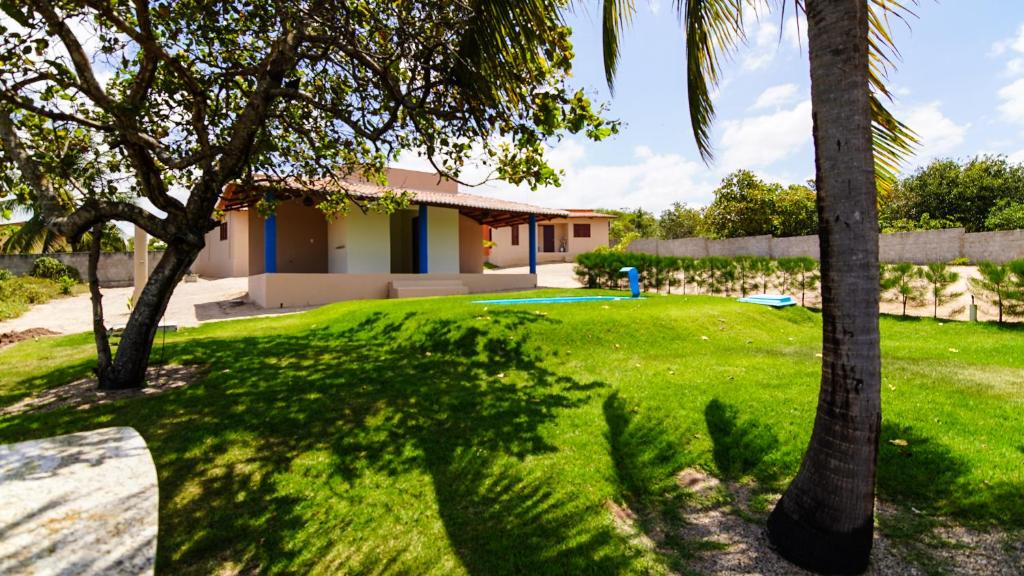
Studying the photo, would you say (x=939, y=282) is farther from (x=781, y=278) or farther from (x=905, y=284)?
(x=781, y=278)

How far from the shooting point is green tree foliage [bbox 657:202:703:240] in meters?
46.0

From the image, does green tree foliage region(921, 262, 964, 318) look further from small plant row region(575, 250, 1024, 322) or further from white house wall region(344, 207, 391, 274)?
white house wall region(344, 207, 391, 274)

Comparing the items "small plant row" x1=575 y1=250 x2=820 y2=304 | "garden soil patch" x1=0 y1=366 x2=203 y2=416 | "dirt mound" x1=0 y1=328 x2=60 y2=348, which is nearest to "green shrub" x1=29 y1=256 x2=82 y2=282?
"dirt mound" x1=0 y1=328 x2=60 y2=348

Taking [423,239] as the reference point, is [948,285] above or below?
below

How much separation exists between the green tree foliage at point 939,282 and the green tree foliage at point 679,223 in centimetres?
3313

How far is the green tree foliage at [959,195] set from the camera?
88.6ft

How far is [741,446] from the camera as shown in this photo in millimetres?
3936

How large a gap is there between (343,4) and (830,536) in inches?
288

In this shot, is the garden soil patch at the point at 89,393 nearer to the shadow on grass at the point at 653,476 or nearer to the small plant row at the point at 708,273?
the shadow on grass at the point at 653,476

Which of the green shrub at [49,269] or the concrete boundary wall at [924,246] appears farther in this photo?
the green shrub at [49,269]

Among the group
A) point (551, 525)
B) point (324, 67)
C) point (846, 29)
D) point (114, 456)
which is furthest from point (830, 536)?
point (324, 67)

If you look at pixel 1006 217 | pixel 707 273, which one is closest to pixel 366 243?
pixel 707 273

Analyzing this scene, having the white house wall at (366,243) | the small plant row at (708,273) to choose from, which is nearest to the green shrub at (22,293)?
the white house wall at (366,243)

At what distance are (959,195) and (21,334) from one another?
42.0m
